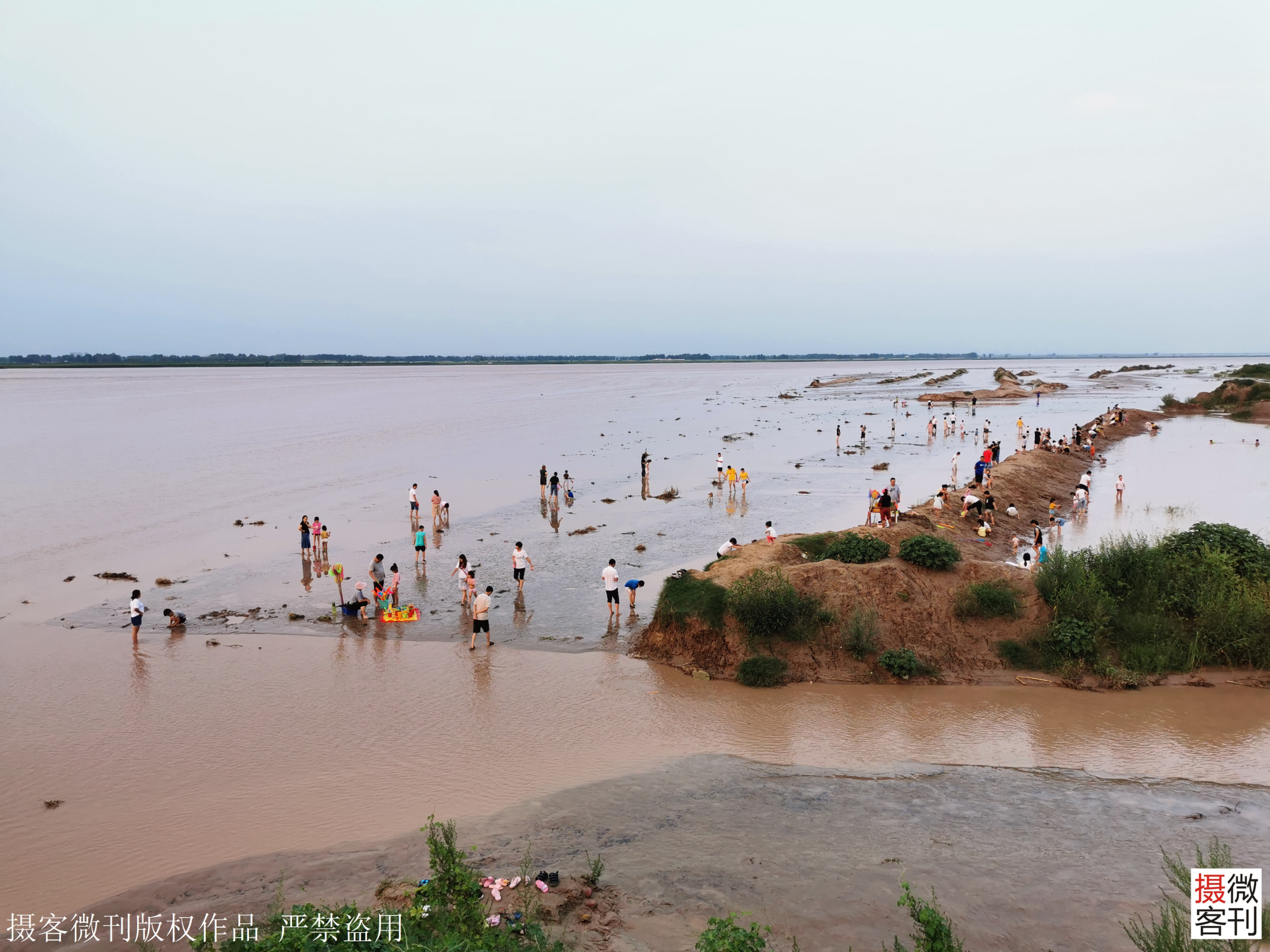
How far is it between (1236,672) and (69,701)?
71.3ft

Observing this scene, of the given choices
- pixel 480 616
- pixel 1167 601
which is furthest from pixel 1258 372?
pixel 480 616

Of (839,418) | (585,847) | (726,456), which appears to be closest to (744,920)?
(585,847)

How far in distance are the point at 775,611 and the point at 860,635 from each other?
1.71 metres

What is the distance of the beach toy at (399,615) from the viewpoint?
18.0m

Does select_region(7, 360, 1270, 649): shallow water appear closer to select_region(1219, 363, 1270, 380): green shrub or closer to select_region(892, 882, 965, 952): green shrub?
select_region(892, 882, 965, 952): green shrub

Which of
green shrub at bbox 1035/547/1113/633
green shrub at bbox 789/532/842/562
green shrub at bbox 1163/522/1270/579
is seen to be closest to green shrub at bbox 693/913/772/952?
green shrub at bbox 1035/547/1113/633

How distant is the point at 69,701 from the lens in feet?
44.7

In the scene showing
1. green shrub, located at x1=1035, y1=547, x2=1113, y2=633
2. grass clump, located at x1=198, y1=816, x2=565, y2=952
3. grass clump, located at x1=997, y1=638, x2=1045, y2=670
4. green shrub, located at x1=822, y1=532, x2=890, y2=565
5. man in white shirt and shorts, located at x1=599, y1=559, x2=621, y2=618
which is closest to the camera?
grass clump, located at x1=198, y1=816, x2=565, y2=952

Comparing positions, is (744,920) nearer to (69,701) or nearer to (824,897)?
(824,897)

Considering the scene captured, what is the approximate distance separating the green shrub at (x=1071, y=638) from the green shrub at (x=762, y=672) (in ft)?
16.9

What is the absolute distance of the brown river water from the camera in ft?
33.5

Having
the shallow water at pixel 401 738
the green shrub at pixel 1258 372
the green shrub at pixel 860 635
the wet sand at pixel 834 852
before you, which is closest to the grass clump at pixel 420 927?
the wet sand at pixel 834 852

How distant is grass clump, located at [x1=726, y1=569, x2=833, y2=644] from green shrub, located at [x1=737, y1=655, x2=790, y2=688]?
54 centimetres

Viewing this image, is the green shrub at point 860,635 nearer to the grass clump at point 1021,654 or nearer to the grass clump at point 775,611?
the grass clump at point 775,611
